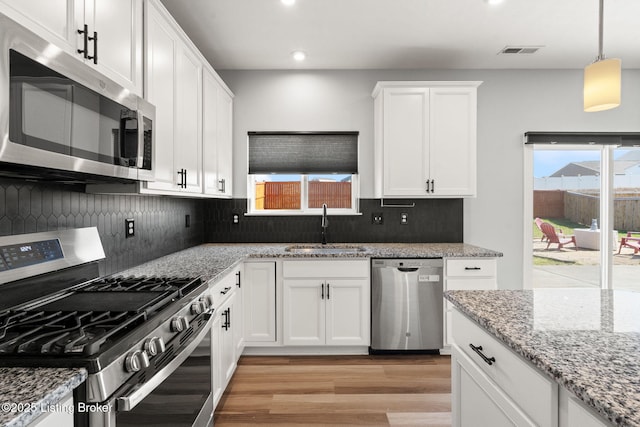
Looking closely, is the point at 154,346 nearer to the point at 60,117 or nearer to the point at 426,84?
the point at 60,117

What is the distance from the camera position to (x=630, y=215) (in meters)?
3.78

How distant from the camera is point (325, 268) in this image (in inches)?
120

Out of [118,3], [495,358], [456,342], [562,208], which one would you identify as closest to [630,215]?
[562,208]

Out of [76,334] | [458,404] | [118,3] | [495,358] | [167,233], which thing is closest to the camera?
[76,334]

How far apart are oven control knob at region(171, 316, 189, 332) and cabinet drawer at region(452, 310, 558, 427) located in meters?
1.17

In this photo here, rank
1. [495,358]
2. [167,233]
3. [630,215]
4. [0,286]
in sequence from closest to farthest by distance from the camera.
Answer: [495,358] < [0,286] < [167,233] < [630,215]

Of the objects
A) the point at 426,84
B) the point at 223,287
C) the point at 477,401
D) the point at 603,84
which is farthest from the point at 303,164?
the point at 477,401

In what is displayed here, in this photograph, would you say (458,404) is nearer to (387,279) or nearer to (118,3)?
(387,279)

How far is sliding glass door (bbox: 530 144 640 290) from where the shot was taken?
12.4ft

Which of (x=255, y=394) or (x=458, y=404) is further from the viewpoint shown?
(x=255, y=394)

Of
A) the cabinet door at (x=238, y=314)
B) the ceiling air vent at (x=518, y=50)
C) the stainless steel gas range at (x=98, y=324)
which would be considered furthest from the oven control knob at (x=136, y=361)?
the ceiling air vent at (x=518, y=50)

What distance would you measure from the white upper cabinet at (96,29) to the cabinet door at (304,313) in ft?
6.21

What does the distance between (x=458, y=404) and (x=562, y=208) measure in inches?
125

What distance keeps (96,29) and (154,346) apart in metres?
1.29
